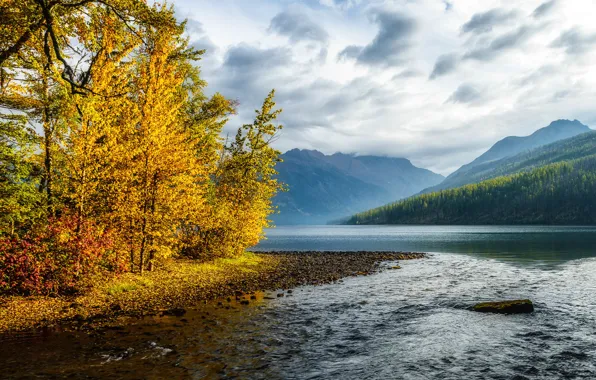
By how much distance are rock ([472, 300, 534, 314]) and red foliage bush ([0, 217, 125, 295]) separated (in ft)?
73.7

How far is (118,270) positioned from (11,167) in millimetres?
8628

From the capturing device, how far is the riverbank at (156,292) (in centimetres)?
1759

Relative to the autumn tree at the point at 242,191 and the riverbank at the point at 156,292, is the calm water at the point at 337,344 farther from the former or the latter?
the autumn tree at the point at 242,191

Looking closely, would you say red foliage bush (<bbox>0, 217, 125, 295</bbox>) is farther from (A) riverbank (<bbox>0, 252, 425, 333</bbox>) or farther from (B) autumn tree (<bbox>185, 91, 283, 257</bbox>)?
(B) autumn tree (<bbox>185, 91, 283, 257</bbox>)

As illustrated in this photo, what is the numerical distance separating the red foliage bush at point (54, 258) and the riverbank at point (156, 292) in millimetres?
828

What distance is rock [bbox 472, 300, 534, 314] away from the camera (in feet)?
67.5

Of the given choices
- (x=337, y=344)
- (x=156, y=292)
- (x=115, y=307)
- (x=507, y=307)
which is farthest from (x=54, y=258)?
(x=507, y=307)

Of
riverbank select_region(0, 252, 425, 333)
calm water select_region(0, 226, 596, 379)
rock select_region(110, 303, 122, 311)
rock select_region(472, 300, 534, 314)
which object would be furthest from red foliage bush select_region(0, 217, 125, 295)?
rock select_region(472, 300, 534, 314)

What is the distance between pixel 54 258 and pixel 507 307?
2552 centimetres

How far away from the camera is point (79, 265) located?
2066cm

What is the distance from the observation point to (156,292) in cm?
2373

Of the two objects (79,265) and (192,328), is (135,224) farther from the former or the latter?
→ (192,328)

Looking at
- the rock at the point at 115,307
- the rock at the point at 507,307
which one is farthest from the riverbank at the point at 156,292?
the rock at the point at 507,307

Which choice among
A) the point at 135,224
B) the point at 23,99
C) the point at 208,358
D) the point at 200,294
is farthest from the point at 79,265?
the point at 208,358
